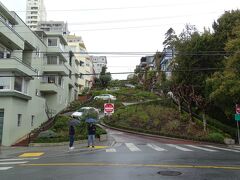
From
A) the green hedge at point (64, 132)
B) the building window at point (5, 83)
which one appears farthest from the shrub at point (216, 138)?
the building window at point (5, 83)

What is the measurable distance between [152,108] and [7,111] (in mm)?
22558

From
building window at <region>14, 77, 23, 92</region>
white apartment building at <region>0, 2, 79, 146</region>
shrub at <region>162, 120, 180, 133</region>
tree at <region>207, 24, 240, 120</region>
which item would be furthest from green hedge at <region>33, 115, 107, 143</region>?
tree at <region>207, 24, 240, 120</region>

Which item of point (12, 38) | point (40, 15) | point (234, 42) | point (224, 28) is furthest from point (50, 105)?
point (40, 15)

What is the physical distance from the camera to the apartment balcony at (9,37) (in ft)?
106

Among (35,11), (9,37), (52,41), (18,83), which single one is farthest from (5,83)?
(35,11)

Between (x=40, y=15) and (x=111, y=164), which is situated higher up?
(x=40, y=15)

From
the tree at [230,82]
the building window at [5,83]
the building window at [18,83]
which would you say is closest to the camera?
the tree at [230,82]

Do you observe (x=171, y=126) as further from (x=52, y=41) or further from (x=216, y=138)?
(x=52, y=41)

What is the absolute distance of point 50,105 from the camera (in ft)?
170

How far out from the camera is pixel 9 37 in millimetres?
33531

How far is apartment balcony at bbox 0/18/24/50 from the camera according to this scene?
3241 centimetres

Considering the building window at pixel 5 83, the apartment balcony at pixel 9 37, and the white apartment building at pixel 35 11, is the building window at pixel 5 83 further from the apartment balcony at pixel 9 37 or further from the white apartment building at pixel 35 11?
the white apartment building at pixel 35 11

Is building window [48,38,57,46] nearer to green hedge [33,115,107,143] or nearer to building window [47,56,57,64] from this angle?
building window [47,56,57,64]

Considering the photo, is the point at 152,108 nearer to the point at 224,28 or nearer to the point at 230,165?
the point at 224,28
